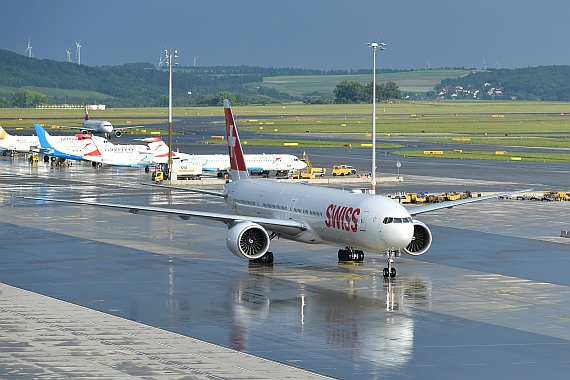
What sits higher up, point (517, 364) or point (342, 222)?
point (342, 222)

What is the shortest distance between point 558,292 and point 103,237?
102ft

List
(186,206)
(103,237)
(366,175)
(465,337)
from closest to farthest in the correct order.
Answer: (465,337) → (103,237) → (186,206) → (366,175)

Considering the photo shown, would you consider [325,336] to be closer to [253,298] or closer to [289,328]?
[289,328]

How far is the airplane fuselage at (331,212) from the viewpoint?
5359cm

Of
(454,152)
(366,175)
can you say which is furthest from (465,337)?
(454,152)

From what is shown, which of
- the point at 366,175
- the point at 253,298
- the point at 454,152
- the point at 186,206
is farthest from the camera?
the point at 454,152

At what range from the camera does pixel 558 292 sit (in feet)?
170

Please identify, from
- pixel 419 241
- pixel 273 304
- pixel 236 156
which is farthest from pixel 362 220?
pixel 236 156

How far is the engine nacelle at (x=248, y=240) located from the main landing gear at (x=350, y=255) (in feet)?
17.6

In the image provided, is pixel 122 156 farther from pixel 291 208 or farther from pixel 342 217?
pixel 342 217

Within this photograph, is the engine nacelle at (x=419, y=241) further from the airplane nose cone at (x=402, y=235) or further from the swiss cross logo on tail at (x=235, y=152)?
the swiss cross logo on tail at (x=235, y=152)

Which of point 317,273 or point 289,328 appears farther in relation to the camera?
point 317,273

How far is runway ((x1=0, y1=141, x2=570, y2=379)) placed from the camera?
37.9 metres

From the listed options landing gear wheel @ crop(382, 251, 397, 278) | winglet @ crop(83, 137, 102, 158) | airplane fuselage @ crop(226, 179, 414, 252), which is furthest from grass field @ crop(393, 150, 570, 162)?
landing gear wheel @ crop(382, 251, 397, 278)
